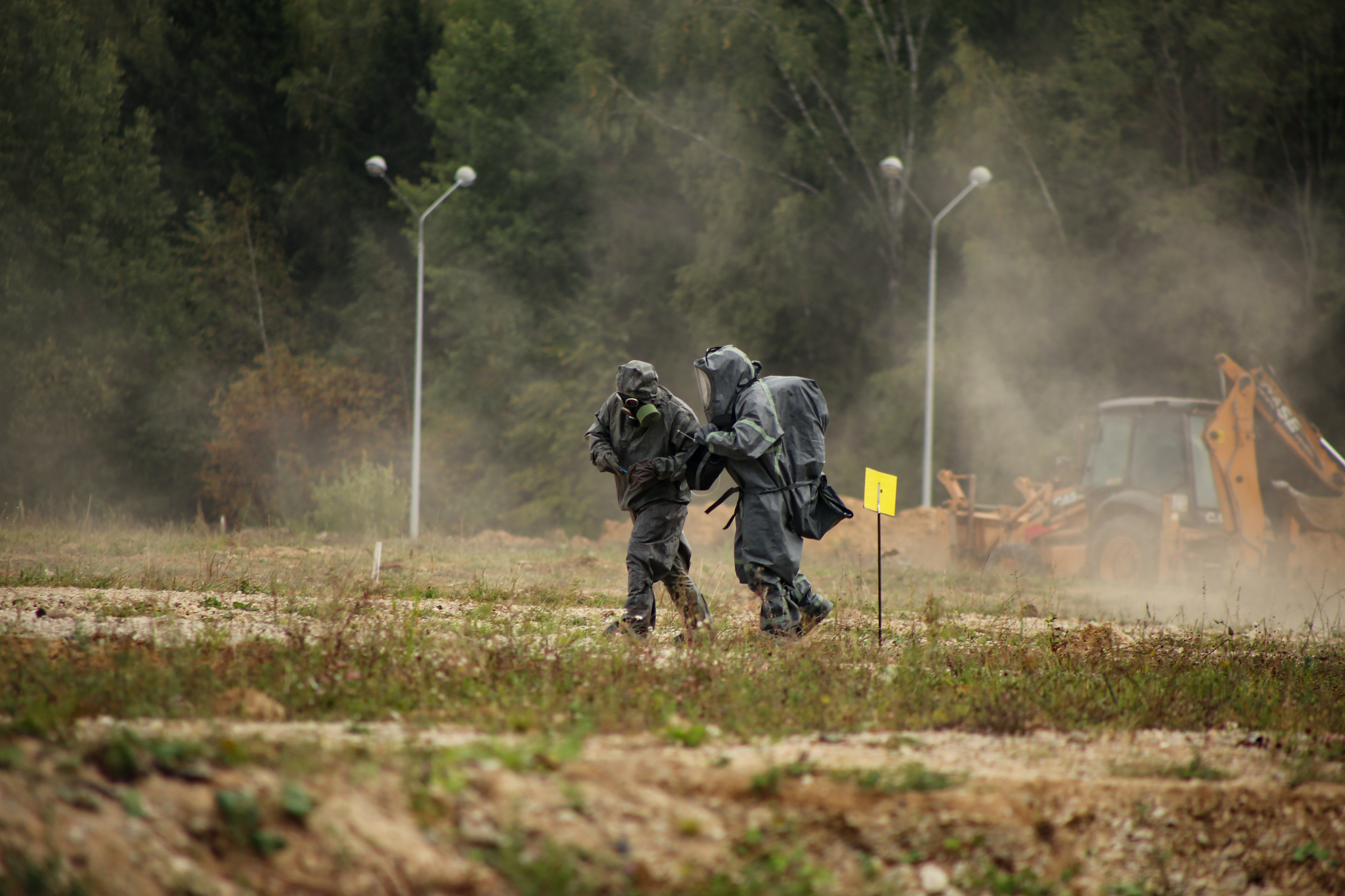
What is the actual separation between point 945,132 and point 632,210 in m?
9.53

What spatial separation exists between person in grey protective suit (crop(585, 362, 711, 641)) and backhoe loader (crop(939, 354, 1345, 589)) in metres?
7.95

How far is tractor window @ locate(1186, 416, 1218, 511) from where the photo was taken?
12953mm

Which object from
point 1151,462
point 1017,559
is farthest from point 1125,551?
point 1017,559

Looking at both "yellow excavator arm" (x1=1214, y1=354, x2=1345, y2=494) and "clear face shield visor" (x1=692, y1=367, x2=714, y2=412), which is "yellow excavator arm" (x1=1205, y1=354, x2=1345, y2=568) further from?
"clear face shield visor" (x1=692, y1=367, x2=714, y2=412)

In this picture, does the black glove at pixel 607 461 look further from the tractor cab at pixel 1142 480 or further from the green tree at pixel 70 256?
the green tree at pixel 70 256

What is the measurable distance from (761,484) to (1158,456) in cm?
869

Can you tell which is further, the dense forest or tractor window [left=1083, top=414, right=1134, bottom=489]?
the dense forest

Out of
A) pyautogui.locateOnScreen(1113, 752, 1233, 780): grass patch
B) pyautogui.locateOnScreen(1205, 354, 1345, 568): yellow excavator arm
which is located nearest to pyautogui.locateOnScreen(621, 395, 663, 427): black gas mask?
pyautogui.locateOnScreen(1113, 752, 1233, 780): grass patch

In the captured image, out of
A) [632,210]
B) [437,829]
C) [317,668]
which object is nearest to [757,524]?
[317,668]

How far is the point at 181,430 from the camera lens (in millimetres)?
30953

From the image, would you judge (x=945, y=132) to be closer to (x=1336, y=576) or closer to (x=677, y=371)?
(x=677, y=371)

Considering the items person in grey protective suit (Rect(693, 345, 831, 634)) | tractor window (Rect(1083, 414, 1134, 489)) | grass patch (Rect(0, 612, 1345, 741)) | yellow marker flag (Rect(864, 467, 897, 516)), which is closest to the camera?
grass patch (Rect(0, 612, 1345, 741))

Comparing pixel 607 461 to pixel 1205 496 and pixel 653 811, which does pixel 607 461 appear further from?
pixel 1205 496

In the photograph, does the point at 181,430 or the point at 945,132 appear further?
the point at 181,430
